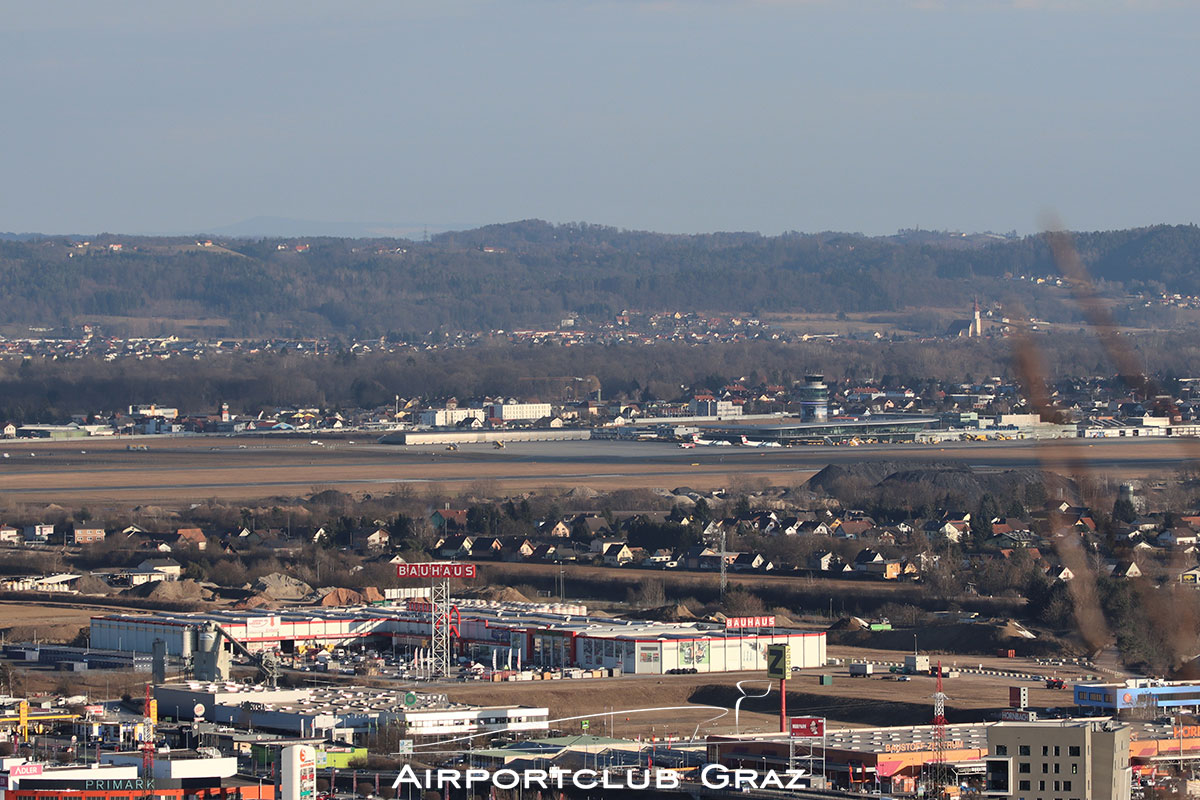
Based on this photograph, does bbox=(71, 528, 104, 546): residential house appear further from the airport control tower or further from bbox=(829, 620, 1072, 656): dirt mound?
the airport control tower

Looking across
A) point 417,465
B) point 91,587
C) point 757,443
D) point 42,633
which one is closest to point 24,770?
point 42,633

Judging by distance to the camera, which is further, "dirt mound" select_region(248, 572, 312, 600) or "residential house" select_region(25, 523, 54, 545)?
"residential house" select_region(25, 523, 54, 545)

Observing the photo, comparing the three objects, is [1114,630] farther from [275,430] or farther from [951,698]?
[275,430]

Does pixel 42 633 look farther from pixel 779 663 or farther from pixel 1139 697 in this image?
pixel 1139 697

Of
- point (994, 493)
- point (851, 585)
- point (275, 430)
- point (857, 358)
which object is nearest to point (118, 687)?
point (851, 585)

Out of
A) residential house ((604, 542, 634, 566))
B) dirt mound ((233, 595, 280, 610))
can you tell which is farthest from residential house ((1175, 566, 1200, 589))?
residential house ((604, 542, 634, 566))
